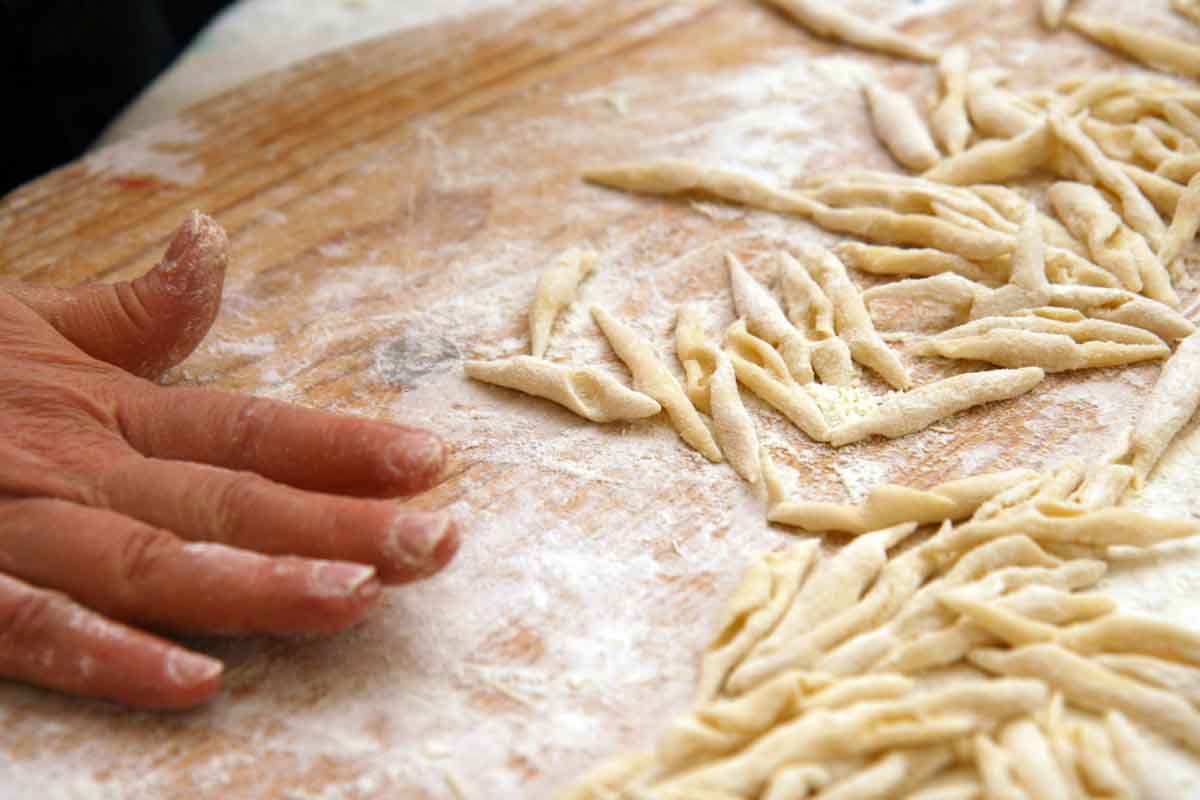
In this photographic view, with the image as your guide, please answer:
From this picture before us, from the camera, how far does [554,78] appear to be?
2.60 meters

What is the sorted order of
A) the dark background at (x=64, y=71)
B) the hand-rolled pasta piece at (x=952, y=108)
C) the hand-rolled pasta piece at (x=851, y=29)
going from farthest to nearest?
the dark background at (x=64, y=71)
the hand-rolled pasta piece at (x=851, y=29)
the hand-rolled pasta piece at (x=952, y=108)

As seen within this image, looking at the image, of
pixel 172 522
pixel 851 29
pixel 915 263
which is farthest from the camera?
pixel 851 29

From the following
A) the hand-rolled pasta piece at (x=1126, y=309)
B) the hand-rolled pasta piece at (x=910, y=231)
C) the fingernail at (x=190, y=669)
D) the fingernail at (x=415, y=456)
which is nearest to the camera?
the fingernail at (x=190, y=669)

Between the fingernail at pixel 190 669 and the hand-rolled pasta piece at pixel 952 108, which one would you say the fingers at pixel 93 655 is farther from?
the hand-rolled pasta piece at pixel 952 108

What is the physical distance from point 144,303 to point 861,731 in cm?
118

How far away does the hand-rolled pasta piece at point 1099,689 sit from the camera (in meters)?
1.23

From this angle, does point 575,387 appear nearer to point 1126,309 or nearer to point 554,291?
point 554,291

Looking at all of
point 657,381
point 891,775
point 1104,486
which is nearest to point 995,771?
point 891,775

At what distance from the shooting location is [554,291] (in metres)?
1.93

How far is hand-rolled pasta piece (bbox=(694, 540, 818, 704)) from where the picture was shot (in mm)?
1328

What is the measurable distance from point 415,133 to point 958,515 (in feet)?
4.75

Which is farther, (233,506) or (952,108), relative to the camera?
(952,108)

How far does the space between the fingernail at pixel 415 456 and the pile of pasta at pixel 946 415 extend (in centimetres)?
35

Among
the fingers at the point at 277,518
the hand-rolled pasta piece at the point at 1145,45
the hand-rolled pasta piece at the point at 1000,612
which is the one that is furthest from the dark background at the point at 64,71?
the hand-rolled pasta piece at the point at 1000,612
